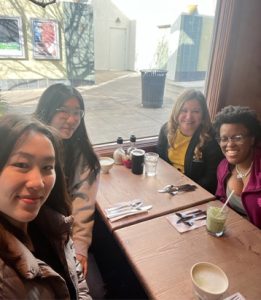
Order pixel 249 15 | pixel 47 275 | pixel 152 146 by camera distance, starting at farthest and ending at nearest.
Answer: pixel 152 146, pixel 249 15, pixel 47 275

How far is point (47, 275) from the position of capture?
25.6 inches

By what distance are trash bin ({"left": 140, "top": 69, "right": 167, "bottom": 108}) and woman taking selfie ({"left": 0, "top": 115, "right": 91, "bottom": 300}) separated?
232cm

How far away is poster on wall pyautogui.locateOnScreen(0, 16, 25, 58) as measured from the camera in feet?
5.40

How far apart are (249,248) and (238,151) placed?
52 centimetres

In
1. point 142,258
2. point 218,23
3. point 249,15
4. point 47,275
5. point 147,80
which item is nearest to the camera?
point 47,275

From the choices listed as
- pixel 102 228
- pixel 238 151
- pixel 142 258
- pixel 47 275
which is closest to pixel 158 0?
pixel 238 151

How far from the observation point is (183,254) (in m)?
0.93

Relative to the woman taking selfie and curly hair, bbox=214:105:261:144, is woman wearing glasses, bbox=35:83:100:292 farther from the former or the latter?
curly hair, bbox=214:105:261:144

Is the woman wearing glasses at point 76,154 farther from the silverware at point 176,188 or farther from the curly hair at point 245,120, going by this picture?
the curly hair at point 245,120

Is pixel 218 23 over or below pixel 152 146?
over

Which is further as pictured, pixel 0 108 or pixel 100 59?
pixel 100 59

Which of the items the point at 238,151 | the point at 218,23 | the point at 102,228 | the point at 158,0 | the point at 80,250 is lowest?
the point at 102,228

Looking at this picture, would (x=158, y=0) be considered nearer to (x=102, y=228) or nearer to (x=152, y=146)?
(x=152, y=146)

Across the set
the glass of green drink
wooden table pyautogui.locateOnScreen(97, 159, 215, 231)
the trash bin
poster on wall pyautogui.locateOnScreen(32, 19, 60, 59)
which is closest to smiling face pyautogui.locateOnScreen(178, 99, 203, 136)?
wooden table pyautogui.locateOnScreen(97, 159, 215, 231)
